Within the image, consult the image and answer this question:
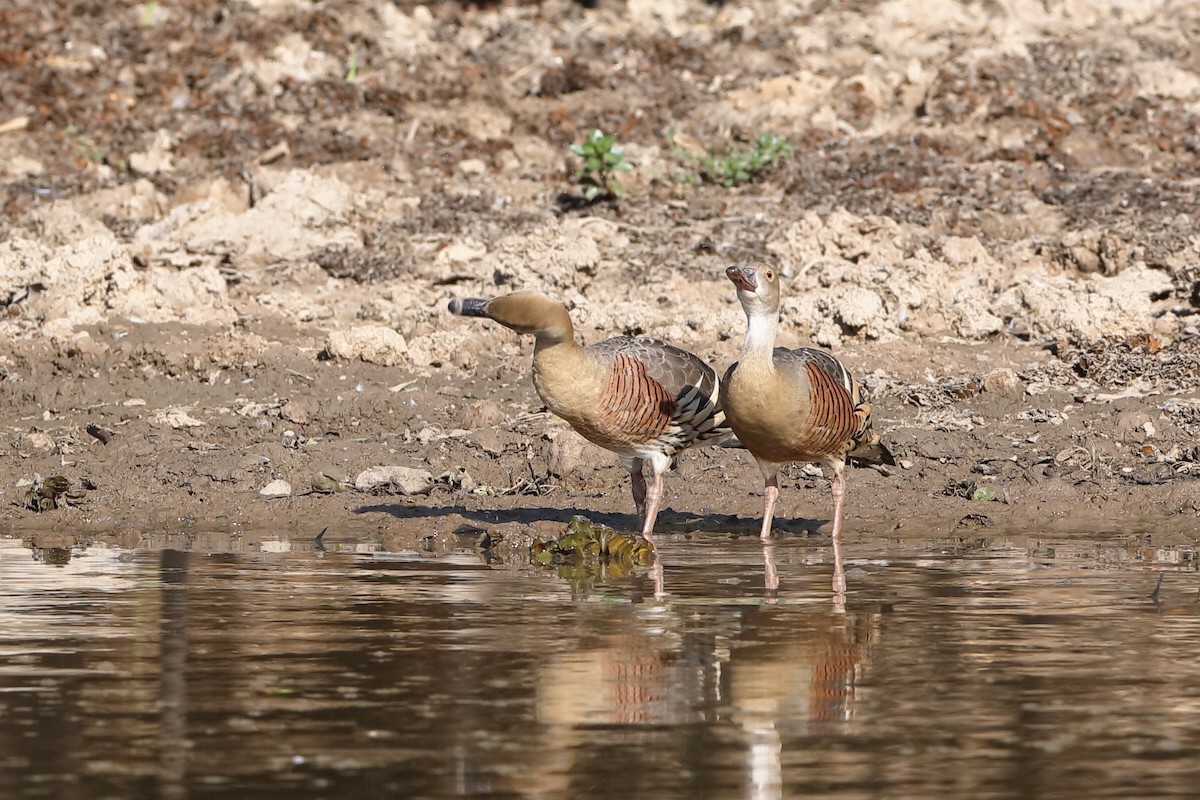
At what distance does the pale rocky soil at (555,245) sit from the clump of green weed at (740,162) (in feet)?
0.43

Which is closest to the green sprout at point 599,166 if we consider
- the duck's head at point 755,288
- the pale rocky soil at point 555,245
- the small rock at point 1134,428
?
the pale rocky soil at point 555,245

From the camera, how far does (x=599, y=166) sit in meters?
18.8

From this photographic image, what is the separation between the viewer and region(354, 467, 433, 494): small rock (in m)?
13.2

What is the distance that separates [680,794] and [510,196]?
1462 cm

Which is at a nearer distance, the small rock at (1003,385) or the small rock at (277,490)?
the small rock at (277,490)

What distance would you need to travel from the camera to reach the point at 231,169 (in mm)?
20234

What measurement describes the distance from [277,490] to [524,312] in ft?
10.1

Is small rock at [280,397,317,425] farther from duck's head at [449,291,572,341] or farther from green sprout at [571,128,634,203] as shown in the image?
green sprout at [571,128,634,203]

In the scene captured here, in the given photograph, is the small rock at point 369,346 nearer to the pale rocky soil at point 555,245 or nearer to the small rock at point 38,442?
the pale rocky soil at point 555,245

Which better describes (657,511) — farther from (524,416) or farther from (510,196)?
(510,196)

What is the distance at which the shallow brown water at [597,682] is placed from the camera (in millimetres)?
5676

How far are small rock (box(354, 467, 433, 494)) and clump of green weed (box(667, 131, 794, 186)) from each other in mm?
7062

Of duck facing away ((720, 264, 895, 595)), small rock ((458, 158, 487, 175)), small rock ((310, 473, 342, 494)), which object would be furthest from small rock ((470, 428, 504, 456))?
small rock ((458, 158, 487, 175))

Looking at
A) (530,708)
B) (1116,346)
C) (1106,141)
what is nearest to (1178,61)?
(1106,141)
